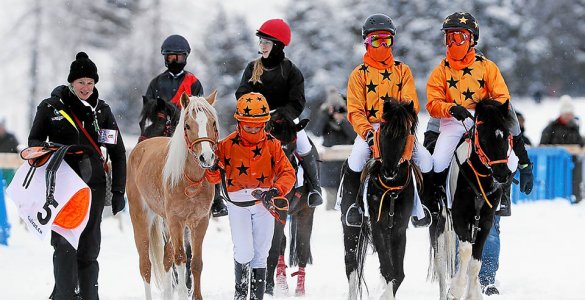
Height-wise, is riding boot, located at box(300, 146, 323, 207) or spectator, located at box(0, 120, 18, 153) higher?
spectator, located at box(0, 120, 18, 153)

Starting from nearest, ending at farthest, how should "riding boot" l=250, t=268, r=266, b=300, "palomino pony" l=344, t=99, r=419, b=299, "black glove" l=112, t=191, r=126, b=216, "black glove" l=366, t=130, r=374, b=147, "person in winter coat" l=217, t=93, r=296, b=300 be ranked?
"person in winter coat" l=217, t=93, r=296, b=300 < "riding boot" l=250, t=268, r=266, b=300 < "palomino pony" l=344, t=99, r=419, b=299 < "black glove" l=112, t=191, r=126, b=216 < "black glove" l=366, t=130, r=374, b=147

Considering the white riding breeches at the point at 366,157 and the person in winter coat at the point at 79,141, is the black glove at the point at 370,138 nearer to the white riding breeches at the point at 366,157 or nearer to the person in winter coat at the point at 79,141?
the white riding breeches at the point at 366,157

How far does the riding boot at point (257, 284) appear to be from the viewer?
7.19 metres

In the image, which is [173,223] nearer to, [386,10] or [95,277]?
[95,277]

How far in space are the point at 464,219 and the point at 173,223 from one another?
2692 millimetres

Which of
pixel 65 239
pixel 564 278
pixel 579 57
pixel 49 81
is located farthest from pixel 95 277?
pixel 579 57

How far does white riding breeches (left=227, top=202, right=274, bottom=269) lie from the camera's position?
714 centimetres

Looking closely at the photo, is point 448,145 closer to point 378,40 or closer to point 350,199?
point 350,199

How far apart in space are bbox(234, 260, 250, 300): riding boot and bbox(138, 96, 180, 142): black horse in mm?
2587

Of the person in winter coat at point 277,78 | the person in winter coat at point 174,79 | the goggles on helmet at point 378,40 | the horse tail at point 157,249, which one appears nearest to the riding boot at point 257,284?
the horse tail at point 157,249

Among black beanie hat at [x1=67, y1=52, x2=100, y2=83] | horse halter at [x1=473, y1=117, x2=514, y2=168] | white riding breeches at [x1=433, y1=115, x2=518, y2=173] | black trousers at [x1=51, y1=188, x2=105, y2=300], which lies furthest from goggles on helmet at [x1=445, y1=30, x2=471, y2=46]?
black trousers at [x1=51, y1=188, x2=105, y2=300]

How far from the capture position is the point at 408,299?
358 inches

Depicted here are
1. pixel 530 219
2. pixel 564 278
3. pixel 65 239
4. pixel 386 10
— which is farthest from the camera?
pixel 386 10

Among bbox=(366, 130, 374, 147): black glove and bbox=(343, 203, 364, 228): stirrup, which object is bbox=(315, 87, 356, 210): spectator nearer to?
bbox=(343, 203, 364, 228): stirrup
